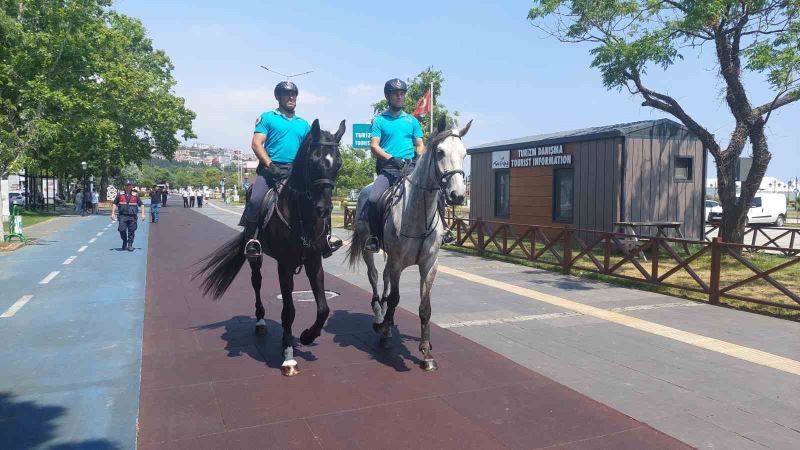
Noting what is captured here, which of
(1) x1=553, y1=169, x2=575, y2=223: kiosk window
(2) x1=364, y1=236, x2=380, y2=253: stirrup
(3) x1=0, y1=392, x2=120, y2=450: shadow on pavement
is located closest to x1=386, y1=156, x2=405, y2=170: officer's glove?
(2) x1=364, y1=236, x2=380, y2=253: stirrup

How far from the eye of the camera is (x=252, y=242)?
5531 mm

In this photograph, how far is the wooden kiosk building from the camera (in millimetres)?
14555

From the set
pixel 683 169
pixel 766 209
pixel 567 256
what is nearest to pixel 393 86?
pixel 567 256

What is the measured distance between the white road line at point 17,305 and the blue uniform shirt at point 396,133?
230 inches

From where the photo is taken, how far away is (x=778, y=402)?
4.58 m

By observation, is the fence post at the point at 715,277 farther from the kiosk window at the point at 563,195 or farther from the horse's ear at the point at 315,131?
the horse's ear at the point at 315,131

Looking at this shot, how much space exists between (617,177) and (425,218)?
10.8 meters

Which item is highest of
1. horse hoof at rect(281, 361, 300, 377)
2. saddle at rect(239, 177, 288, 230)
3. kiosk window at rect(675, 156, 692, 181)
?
kiosk window at rect(675, 156, 692, 181)

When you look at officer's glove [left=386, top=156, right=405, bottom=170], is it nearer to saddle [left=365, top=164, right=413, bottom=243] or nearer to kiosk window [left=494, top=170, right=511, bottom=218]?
saddle [left=365, top=164, right=413, bottom=243]

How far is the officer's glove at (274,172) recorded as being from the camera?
17.4ft

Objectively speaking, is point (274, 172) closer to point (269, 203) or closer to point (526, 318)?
point (269, 203)

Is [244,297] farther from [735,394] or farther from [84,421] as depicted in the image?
[735,394]

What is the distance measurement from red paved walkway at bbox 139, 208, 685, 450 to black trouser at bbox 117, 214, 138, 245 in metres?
9.49

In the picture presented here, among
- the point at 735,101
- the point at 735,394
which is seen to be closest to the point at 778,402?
the point at 735,394
